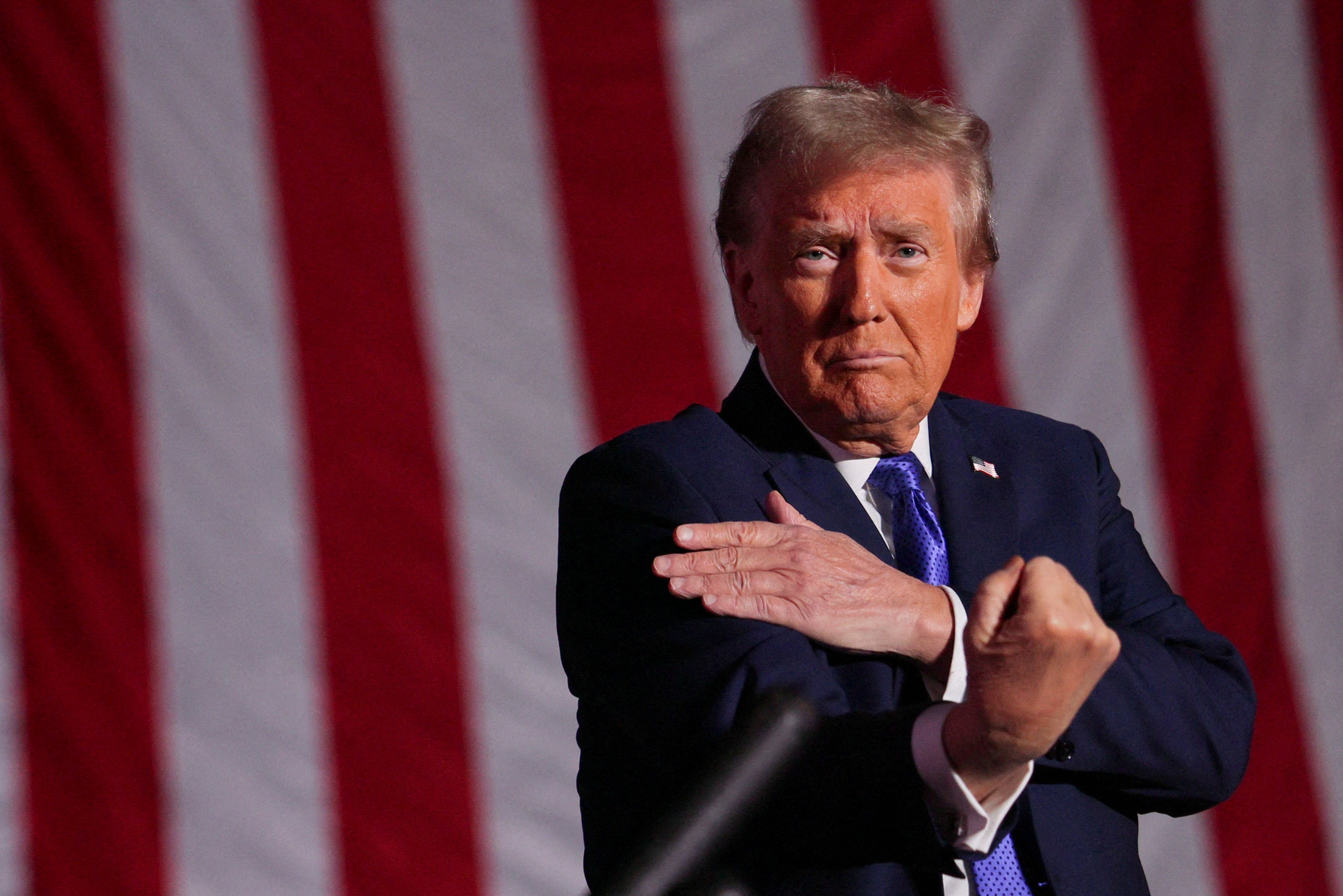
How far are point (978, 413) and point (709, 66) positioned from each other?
1.12m

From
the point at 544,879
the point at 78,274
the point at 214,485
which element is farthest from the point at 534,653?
the point at 78,274

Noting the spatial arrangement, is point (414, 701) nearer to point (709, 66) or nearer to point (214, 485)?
point (214, 485)

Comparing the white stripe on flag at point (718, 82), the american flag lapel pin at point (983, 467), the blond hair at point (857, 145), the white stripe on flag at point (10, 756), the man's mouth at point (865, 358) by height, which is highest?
the white stripe on flag at point (718, 82)

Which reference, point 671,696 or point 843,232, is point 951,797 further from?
point 843,232

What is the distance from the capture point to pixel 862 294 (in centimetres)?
108

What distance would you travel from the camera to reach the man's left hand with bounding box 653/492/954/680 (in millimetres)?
958

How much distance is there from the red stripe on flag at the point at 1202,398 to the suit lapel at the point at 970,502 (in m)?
1.13

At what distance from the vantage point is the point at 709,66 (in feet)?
7.21

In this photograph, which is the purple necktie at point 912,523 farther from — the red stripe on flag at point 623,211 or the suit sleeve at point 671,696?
the red stripe on flag at point 623,211

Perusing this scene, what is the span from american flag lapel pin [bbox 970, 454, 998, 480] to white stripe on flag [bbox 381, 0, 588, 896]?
99cm

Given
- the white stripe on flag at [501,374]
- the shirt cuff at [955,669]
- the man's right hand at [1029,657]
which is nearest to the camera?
the man's right hand at [1029,657]

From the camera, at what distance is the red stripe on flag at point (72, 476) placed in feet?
6.23

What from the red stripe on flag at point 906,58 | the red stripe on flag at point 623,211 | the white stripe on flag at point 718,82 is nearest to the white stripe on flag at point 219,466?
the red stripe on flag at point 623,211

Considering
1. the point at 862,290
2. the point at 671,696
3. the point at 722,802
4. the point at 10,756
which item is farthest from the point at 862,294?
the point at 10,756
